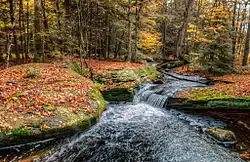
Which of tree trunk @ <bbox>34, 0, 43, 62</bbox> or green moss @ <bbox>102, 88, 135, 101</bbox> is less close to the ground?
tree trunk @ <bbox>34, 0, 43, 62</bbox>

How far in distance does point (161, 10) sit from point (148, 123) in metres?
21.3

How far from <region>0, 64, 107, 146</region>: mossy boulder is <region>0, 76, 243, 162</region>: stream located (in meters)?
0.56

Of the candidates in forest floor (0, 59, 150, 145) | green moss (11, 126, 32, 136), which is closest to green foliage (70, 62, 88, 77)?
forest floor (0, 59, 150, 145)

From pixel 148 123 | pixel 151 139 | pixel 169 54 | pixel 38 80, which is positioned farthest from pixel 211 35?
pixel 169 54

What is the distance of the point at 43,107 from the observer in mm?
5742

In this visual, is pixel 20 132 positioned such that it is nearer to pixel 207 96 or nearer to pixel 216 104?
pixel 216 104

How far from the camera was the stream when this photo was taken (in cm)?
484

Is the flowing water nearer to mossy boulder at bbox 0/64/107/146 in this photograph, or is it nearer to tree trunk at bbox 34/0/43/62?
mossy boulder at bbox 0/64/107/146

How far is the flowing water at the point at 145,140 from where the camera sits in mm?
4840

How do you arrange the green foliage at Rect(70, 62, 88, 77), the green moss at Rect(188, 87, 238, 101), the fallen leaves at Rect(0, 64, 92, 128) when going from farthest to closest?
the green foliage at Rect(70, 62, 88, 77), the green moss at Rect(188, 87, 238, 101), the fallen leaves at Rect(0, 64, 92, 128)

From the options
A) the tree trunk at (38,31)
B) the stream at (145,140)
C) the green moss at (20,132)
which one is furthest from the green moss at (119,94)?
the tree trunk at (38,31)

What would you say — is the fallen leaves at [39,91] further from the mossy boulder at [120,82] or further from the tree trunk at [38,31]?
the tree trunk at [38,31]

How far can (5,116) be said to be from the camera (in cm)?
496

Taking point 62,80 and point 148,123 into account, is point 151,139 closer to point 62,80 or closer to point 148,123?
point 148,123
